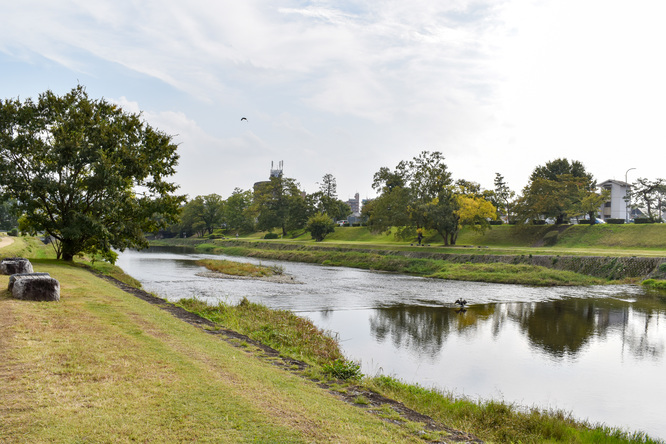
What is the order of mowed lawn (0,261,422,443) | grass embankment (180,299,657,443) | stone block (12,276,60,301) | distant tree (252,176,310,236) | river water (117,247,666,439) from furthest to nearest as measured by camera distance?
distant tree (252,176,310,236)
stone block (12,276,60,301)
river water (117,247,666,439)
grass embankment (180,299,657,443)
mowed lawn (0,261,422,443)

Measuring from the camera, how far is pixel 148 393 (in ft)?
21.5

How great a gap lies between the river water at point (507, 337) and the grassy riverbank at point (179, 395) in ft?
6.61

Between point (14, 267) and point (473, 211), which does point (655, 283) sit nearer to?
point (473, 211)

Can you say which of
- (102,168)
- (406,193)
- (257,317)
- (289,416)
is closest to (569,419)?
(289,416)

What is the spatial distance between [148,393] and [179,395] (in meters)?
0.44

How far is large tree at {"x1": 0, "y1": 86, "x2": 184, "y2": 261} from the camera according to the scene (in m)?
23.9

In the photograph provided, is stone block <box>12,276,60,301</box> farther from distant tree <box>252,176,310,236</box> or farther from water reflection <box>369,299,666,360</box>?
distant tree <box>252,176,310,236</box>

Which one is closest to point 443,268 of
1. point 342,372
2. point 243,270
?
point 243,270

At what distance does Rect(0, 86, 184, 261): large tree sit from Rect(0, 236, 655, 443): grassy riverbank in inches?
527

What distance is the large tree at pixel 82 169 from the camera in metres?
23.9

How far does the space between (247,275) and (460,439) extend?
Answer: 104 feet

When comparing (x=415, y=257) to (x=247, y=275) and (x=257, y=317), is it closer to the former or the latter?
(x=247, y=275)

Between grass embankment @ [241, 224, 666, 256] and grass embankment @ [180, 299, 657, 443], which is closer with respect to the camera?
grass embankment @ [180, 299, 657, 443]

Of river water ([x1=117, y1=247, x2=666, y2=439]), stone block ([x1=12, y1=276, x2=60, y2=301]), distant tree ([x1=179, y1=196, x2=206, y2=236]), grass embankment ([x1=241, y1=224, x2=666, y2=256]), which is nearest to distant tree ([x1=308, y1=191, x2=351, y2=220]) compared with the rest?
grass embankment ([x1=241, y1=224, x2=666, y2=256])
